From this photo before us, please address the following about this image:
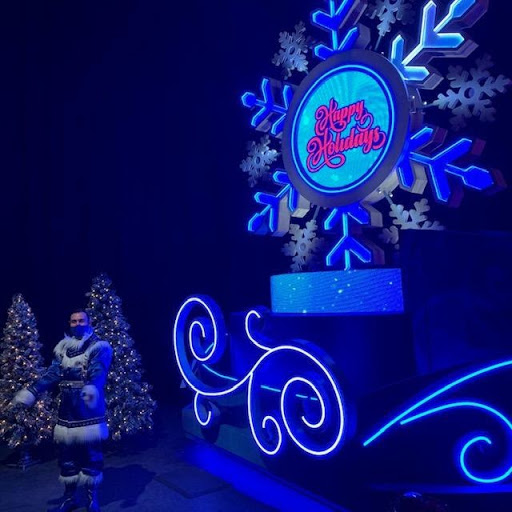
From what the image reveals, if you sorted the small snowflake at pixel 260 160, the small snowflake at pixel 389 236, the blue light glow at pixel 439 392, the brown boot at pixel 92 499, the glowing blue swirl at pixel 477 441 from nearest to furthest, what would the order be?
the glowing blue swirl at pixel 477 441 < the blue light glow at pixel 439 392 < the brown boot at pixel 92 499 < the small snowflake at pixel 389 236 < the small snowflake at pixel 260 160

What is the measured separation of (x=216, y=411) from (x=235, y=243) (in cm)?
400

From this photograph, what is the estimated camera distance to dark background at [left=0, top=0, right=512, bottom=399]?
10.3 m

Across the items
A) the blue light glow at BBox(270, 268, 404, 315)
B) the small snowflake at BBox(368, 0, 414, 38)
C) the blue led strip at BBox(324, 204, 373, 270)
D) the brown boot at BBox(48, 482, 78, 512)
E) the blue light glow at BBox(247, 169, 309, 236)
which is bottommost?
the brown boot at BBox(48, 482, 78, 512)

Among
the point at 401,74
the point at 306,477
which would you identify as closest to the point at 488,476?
the point at 306,477

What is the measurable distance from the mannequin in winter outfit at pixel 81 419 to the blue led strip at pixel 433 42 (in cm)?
427

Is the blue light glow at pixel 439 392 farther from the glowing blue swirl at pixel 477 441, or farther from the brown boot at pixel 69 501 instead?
the brown boot at pixel 69 501

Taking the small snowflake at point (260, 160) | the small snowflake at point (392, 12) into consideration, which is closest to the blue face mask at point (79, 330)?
the small snowflake at point (260, 160)

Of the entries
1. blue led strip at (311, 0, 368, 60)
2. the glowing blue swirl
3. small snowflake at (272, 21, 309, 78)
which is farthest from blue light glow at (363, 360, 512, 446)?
small snowflake at (272, 21, 309, 78)

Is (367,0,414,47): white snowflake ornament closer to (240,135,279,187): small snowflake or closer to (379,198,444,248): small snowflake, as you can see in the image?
(379,198,444,248): small snowflake

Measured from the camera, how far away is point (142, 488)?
6.46m

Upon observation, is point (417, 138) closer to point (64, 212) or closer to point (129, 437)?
point (129, 437)

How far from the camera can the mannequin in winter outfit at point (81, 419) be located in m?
5.58

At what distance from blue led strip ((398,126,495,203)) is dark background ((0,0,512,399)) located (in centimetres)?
454

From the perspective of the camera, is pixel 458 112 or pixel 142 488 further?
pixel 142 488
